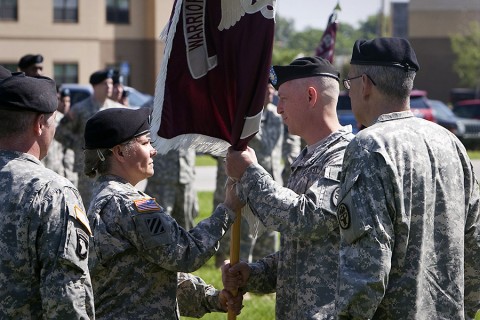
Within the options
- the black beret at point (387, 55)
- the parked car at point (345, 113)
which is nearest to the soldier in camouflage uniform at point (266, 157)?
the black beret at point (387, 55)

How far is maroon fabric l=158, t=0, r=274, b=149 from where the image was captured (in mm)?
5469

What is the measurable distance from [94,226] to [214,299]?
95 cm

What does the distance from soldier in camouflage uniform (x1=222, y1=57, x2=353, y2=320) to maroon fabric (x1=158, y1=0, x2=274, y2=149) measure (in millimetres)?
253

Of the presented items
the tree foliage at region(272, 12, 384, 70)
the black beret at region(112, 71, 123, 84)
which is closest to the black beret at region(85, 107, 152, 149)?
the black beret at region(112, 71, 123, 84)

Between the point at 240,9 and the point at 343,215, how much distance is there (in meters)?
1.50

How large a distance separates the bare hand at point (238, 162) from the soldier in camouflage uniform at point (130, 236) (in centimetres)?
18

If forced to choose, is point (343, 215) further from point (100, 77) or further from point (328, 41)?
point (100, 77)

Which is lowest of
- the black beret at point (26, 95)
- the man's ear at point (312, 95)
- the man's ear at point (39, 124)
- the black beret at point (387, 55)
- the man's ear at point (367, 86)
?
the man's ear at point (39, 124)

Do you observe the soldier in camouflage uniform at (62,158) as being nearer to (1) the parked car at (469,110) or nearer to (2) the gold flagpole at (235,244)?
(2) the gold flagpole at (235,244)

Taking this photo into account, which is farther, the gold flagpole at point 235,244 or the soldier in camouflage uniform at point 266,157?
the soldier in camouflage uniform at point 266,157

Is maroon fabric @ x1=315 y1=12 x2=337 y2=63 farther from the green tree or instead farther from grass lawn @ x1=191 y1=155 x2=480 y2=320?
the green tree

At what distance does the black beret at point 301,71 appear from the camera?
5.64 metres

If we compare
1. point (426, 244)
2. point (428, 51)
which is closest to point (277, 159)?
point (426, 244)

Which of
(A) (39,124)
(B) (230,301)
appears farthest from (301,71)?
(A) (39,124)
